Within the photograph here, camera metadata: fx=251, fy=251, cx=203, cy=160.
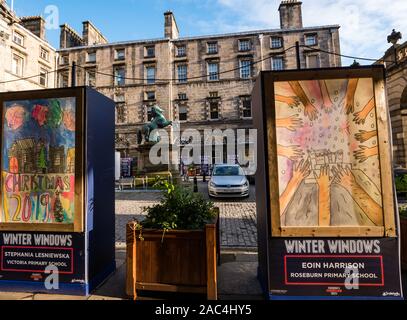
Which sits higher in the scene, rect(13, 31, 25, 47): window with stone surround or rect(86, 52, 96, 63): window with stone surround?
rect(86, 52, 96, 63): window with stone surround

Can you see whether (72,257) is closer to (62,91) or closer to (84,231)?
(84,231)

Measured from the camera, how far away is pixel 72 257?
3.44 metres

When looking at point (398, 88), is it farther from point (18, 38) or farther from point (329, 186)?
point (18, 38)

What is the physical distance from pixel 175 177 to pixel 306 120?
12.8 metres

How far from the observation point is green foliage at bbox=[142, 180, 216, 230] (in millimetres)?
3307

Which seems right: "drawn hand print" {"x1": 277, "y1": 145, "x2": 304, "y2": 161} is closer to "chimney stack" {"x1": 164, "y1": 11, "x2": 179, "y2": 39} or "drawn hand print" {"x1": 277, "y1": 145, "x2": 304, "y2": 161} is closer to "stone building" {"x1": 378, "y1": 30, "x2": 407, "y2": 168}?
"stone building" {"x1": 378, "y1": 30, "x2": 407, "y2": 168}

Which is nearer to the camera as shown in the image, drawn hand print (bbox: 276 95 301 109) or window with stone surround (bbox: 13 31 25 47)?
drawn hand print (bbox: 276 95 301 109)

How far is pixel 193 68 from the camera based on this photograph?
31609mm

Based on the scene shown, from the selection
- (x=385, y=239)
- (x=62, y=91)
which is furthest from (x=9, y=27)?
Answer: (x=385, y=239)

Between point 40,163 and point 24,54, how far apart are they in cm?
3044

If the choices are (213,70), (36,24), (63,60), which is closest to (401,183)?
(213,70)

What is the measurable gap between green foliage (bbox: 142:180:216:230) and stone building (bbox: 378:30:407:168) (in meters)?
12.3

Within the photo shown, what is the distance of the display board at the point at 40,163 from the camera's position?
355 centimetres

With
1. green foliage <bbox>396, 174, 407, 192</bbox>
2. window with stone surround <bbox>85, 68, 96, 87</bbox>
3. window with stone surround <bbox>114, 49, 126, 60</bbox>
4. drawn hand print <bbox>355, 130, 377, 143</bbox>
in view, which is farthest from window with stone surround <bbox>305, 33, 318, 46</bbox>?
drawn hand print <bbox>355, 130, 377, 143</bbox>
